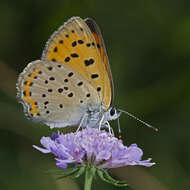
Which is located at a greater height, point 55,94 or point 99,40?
point 99,40

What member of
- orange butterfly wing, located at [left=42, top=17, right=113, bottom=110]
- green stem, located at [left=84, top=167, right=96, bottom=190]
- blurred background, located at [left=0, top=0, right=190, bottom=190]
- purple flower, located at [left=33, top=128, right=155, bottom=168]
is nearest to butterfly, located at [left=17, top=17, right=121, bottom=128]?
orange butterfly wing, located at [left=42, top=17, right=113, bottom=110]

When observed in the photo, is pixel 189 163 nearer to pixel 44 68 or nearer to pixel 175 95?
pixel 175 95

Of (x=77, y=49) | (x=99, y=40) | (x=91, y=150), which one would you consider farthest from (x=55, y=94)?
(x=91, y=150)

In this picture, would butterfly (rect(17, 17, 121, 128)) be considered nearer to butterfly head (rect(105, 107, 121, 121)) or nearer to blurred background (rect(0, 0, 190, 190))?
butterfly head (rect(105, 107, 121, 121))

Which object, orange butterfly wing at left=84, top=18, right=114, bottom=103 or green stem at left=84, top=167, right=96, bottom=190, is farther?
orange butterfly wing at left=84, top=18, right=114, bottom=103

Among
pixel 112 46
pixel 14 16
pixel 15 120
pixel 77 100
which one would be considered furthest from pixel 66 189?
pixel 14 16

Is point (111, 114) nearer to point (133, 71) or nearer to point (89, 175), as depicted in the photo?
point (89, 175)

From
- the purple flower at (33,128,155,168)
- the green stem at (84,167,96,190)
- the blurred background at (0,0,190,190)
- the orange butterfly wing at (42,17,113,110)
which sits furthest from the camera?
the blurred background at (0,0,190,190)
